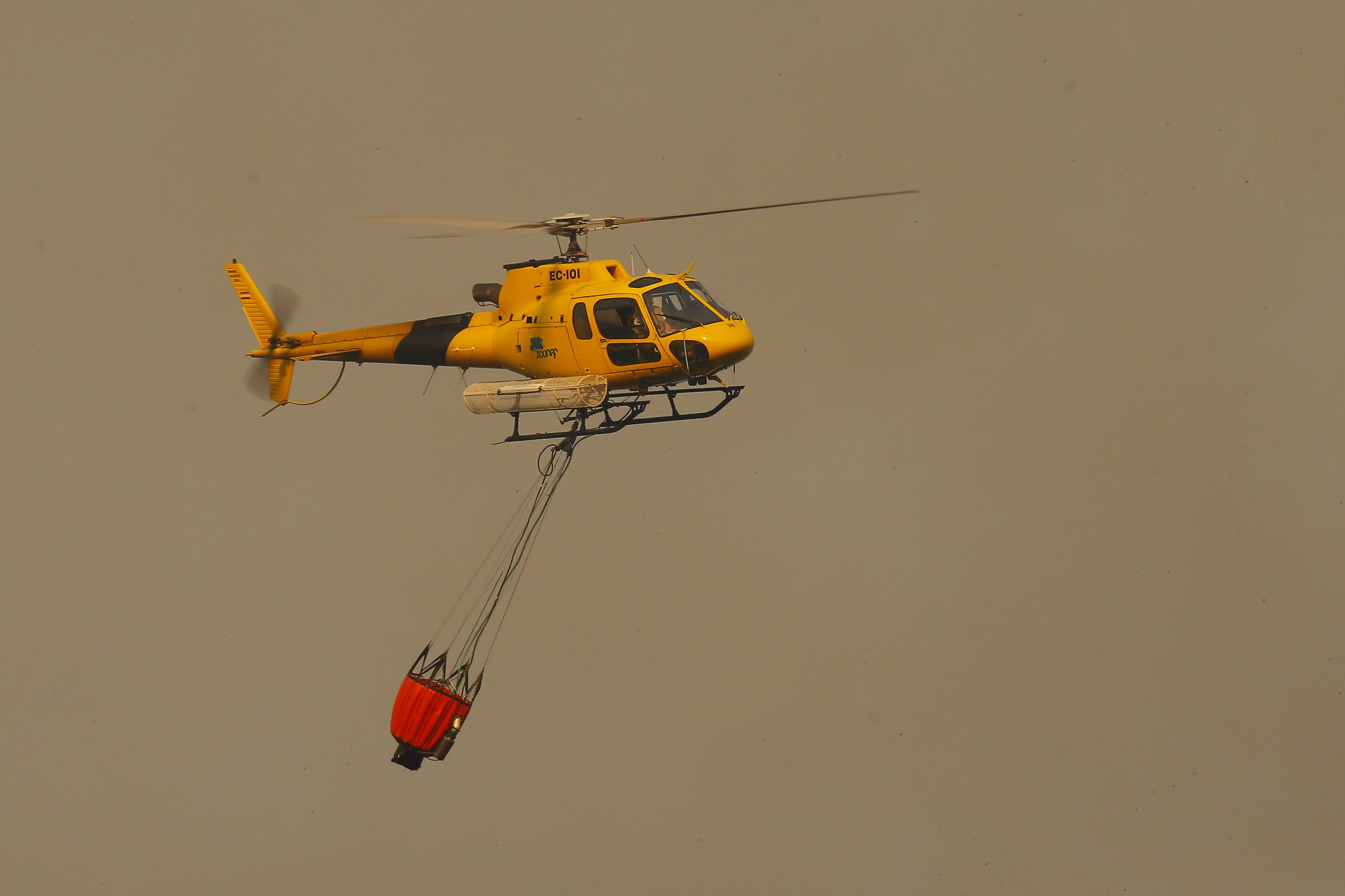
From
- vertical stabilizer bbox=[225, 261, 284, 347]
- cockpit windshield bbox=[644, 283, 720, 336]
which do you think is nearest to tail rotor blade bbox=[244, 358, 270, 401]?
vertical stabilizer bbox=[225, 261, 284, 347]

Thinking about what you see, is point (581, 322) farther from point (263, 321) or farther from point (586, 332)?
point (263, 321)

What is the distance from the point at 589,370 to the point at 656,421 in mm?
959

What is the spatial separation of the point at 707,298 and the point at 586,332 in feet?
4.65

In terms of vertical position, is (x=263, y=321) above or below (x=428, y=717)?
above

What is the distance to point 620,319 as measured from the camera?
52.0ft

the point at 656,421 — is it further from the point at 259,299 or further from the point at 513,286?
the point at 259,299

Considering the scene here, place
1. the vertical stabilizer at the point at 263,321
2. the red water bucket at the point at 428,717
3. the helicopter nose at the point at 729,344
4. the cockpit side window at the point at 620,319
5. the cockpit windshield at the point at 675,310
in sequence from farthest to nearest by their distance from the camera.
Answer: the vertical stabilizer at the point at 263,321 → the red water bucket at the point at 428,717 → the cockpit side window at the point at 620,319 → the cockpit windshield at the point at 675,310 → the helicopter nose at the point at 729,344

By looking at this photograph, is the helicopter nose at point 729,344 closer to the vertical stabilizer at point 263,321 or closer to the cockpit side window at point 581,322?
the cockpit side window at point 581,322

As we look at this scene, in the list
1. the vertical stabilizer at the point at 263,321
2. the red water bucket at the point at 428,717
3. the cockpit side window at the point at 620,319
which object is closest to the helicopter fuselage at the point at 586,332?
the cockpit side window at the point at 620,319

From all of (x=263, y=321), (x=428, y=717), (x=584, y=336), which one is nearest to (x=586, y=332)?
(x=584, y=336)

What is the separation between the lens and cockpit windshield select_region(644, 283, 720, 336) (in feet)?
51.3

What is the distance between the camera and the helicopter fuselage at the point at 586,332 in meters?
15.6

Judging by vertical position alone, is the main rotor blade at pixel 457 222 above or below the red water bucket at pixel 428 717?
above

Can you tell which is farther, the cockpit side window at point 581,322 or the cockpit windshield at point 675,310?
the cockpit side window at point 581,322
